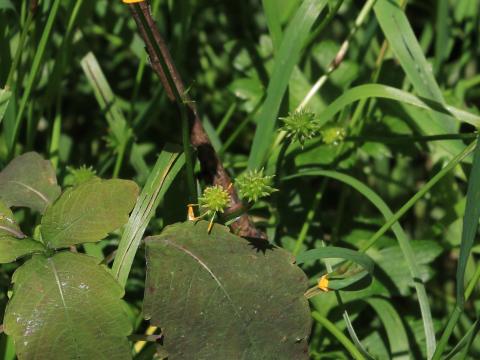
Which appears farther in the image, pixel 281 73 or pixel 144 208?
pixel 281 73

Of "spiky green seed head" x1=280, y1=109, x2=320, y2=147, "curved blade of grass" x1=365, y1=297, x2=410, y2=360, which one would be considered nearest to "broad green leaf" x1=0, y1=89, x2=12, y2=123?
"spiky green seed head" x1=280, y1=109, x2=320, y2=147

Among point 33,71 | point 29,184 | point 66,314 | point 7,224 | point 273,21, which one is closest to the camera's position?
point 66,314

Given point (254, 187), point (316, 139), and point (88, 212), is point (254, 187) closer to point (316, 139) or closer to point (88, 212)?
point (88, 212)

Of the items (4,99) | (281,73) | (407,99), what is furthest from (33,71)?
(407,99)

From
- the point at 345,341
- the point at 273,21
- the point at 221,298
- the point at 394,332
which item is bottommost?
the point at 394,332

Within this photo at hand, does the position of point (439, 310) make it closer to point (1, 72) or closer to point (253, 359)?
point (253, 359)

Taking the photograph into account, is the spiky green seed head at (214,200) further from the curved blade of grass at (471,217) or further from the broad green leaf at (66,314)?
the curved blade of grass at (471,217)

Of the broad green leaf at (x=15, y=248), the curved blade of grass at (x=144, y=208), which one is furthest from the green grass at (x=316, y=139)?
the broad green leaf at (x=15, y=248)
